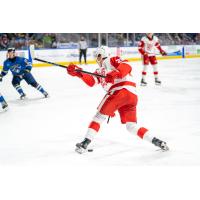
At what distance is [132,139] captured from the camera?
3717 mm

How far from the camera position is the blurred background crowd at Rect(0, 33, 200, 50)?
11.2 meters

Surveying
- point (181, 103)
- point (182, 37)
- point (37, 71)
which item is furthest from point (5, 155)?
point (182, 37)

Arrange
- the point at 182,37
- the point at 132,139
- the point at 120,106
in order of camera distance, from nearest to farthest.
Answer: the point at 120,106
the point at 132,139
the point at 182,37

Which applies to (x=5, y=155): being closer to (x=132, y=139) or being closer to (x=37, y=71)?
A: (x=132, y=139)

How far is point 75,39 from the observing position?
12.9m

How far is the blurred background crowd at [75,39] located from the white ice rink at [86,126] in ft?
14.6

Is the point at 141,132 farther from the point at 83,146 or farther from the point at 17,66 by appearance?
the point at 17,66

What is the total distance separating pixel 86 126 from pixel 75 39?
29.2 ft

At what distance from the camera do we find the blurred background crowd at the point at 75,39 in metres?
11.2

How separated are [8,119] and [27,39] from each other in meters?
7.11

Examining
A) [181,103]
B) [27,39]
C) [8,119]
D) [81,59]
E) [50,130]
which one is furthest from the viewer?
[81,59]

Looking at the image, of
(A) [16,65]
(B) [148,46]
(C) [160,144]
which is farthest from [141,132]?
(B) [148,46]

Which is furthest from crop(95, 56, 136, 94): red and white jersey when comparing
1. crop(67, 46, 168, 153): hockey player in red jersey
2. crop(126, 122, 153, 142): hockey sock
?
crop(126, 122, 153, 142): hockey sock

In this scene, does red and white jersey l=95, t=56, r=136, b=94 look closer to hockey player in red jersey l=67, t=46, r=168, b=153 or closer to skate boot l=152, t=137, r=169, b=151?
hockey player in red jersey l=67, t=46, r=168, b=153
